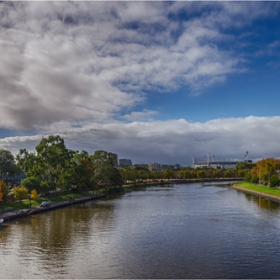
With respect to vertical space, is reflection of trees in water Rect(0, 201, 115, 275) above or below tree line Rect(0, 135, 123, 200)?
below

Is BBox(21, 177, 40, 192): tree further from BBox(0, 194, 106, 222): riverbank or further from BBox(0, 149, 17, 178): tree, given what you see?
BBox(0, 149, 17, 178): tree

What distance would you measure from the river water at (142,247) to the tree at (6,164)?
61.1 m

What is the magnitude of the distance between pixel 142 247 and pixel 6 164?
87.4m

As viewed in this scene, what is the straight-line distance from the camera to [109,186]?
111875mm

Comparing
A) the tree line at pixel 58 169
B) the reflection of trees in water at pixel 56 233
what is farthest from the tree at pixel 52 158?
the reflection of trees in water at pixel 56 233

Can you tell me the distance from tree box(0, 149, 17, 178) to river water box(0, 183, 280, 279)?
2405 inches

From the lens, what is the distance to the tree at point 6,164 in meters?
107

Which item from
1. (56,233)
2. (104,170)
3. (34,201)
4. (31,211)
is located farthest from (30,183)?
(104,170)

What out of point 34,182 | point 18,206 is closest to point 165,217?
point 18,206

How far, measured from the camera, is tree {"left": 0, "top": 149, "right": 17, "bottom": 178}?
10691cm

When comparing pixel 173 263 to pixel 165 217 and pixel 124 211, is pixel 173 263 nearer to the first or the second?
pixel 165 217

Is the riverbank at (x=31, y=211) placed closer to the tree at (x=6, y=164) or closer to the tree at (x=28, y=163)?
the tree at (x=28, y=163)

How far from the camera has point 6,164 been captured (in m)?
108

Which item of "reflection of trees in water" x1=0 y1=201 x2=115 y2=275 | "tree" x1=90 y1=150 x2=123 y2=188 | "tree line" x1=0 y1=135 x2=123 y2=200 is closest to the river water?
Result: "reflection of trees in water" x1=0 y1=201 x2=115 y2=275
